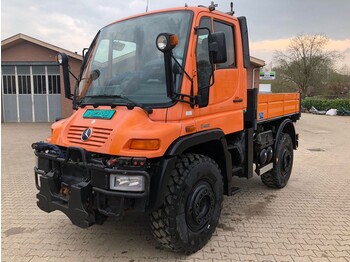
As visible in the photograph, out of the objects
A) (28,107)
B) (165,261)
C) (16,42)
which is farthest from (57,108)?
(165,261)

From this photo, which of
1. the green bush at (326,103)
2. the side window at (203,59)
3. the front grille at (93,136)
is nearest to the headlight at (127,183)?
the front grille at (93,136)

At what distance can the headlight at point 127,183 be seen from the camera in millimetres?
2844

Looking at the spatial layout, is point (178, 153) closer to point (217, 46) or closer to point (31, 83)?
point (217, 46)

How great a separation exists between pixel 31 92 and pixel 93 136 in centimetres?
A: 1595

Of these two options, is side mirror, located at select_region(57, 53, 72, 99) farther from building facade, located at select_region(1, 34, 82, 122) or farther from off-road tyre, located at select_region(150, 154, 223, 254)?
building facade, located at select_region(1, 34, 82, 122)

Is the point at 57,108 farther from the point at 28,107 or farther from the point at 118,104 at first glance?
the point at 118,104

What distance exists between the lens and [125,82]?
3449 mm

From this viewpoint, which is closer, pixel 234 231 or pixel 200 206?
pixel 200 206

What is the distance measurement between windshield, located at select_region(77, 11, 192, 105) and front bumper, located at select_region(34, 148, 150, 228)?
0.74m

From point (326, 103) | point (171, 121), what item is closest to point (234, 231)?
point (171, 121)

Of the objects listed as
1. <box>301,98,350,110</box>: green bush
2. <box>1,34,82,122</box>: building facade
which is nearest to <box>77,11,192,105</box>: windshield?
<box>1,34,82,122</box>: building facade

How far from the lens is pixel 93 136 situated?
10.3ft

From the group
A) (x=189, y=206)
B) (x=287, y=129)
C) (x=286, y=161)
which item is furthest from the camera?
(x=287, y=129)

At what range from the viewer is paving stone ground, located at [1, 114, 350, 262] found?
3.49m
